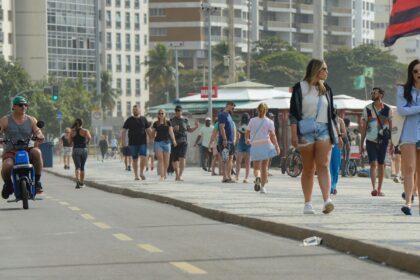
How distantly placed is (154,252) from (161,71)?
16840cm

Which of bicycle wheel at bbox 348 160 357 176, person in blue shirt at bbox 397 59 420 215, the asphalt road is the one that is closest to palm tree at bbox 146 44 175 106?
bicycle wheel at bbox 348 160 357 176

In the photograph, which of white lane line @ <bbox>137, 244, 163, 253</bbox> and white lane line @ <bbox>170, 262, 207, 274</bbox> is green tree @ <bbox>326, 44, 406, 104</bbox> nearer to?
white lane line @ <bbox>137, 244, 163, 253</bbox>

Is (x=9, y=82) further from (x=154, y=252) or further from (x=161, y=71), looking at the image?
(x=154, y=252)

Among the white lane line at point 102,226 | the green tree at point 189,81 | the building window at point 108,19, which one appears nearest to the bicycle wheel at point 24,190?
the white lane line at point 102,226

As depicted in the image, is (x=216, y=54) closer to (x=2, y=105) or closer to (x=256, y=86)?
(x=2, y=105)

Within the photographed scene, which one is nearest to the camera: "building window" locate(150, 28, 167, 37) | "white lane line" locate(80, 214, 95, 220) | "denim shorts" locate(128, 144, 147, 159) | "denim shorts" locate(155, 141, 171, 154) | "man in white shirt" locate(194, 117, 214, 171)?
"white lane line" locate(80, 214, 95, 220)

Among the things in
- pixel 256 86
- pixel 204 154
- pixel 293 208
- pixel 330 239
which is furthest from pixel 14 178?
pixel 256 86

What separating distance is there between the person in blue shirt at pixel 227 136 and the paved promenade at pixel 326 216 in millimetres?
3629

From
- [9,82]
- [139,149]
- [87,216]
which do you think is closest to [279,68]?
[9,82]

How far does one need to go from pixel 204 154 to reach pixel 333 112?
95.7 feet

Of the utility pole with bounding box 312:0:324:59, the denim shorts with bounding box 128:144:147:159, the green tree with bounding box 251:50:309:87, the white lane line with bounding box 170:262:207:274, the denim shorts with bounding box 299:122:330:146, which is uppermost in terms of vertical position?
the green tree with bounding box 251:50:309:87

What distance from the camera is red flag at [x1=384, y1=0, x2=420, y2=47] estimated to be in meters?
27.6

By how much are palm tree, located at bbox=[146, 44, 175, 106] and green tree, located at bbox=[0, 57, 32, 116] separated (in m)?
35.8

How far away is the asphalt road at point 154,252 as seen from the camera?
11.9 metres
